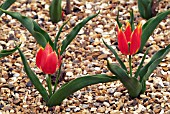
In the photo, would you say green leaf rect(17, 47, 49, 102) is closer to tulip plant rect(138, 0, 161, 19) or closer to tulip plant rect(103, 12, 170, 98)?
tulip plant rect(103, 12, 170, 98)

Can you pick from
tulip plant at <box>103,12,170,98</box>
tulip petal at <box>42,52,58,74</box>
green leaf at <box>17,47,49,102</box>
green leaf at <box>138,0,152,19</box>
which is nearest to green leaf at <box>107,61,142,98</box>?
tulip plant at <box>103,12,170,98</box>

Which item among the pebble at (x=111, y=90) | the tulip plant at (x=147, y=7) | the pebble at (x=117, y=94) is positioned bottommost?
the pebble at (x=117, y=94)

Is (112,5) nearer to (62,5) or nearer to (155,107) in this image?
(62,5)

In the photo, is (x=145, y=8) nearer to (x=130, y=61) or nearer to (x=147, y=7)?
(x=147, y=7)

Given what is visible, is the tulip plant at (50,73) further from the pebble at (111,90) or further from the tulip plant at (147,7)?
the tulip plant at (147,7)

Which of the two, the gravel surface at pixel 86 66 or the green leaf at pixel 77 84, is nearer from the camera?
the green leaf at pixel 77 84

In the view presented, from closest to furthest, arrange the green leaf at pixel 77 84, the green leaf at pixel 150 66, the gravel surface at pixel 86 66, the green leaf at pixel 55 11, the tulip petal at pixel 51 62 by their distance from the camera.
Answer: the tulip petal at pixel 51 62 → the green leaf at pixel 77 84 → the green leaf at pixel 150 66 → the gravel surface at pixel 86 66 → the green leaf at pixel 55 11

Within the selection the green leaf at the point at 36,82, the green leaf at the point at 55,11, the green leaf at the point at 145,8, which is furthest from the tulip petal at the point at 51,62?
the green leaf at the point at 145,8
